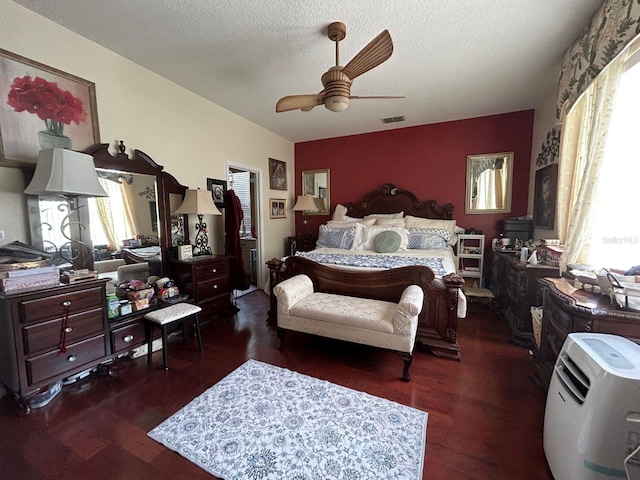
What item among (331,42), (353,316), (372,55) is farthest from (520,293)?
(331,42)

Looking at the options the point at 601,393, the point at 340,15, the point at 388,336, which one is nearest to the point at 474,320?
the point at 388,336

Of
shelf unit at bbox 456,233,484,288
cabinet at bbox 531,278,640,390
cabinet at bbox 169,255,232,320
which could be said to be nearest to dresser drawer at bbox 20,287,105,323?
cabinet at bbox 169,255,232,320

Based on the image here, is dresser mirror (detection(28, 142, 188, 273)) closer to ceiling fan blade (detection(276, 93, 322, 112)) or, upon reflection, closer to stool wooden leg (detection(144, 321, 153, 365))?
stool wooden leg (detection(144, 321, 153, 365))

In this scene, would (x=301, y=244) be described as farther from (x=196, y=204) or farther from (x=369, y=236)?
(x=196, y=204)

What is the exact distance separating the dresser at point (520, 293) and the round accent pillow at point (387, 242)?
1240mm

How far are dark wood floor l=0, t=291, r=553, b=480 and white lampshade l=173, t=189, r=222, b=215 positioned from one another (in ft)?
4.48

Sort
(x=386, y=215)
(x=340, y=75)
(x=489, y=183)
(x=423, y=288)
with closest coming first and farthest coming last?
(x=340, y=75) → (x=423, y=288) → (x=489, y=183) → (x=386, y=215)

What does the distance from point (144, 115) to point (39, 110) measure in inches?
32.6

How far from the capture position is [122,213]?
2.51 meters

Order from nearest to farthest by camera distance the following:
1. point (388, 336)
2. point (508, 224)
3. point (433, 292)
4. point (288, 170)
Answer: point (388, 336)
point (433, 292)
point (508, 224)
point (288, 170)

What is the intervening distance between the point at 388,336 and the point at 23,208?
9.48ft

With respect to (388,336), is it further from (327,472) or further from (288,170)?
(288,170)

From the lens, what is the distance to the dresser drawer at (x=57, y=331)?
170 cm

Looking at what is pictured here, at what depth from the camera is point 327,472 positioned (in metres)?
1.33
